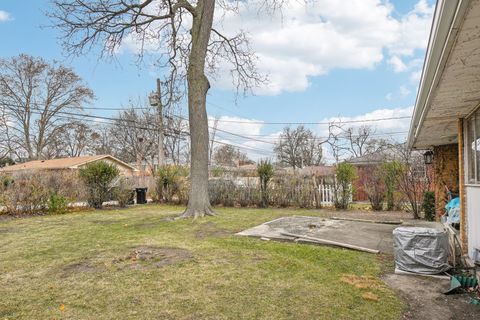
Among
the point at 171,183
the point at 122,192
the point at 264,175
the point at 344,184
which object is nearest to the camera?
the point at 344,184

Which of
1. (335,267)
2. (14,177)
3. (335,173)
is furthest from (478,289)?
(14,177)

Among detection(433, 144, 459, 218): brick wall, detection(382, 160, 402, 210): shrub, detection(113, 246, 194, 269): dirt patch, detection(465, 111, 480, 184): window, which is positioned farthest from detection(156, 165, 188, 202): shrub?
detection(465, 111, 480, 184): window

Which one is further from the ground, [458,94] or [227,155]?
[227,155]

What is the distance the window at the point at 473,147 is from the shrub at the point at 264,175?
27.3 feet

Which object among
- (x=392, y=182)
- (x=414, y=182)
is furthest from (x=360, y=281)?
(x=392, y=182)

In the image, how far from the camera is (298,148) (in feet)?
147

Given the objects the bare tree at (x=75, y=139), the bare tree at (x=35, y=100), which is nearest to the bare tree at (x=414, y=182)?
the bare tree at (x=35, y=100)

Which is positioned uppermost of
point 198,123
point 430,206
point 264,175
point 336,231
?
point 198,123

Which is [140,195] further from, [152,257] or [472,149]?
[472,149]

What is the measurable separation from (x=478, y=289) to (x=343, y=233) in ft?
11.5

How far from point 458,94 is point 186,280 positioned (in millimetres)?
3950

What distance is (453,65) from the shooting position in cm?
279

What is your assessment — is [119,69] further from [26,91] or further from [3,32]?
[26,91]

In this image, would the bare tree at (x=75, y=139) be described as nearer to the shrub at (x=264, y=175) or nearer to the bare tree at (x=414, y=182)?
the shrub at (x=264, y=175)
